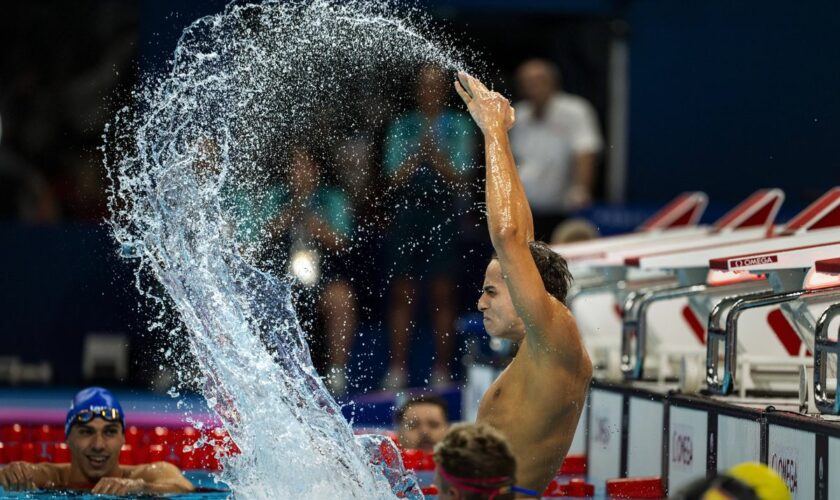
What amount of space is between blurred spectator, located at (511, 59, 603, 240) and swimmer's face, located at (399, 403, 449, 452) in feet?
11.7

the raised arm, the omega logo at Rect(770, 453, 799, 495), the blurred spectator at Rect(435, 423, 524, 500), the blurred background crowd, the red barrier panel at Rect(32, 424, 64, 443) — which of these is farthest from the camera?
the blurred background crowd

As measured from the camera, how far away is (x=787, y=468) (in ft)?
16.2

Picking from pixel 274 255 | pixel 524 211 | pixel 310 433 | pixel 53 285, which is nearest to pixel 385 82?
pixel 274 255

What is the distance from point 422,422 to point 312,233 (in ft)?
6.57

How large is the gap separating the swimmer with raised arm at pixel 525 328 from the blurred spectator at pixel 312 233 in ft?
13.4

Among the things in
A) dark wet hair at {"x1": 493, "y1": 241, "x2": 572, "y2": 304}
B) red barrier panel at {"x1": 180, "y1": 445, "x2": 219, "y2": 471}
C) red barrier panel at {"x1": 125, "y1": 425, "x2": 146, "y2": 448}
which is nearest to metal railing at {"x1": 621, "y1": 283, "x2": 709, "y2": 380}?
dark wet hair at {"x1": 493, "y1": 241, "x2": 572, "y2": 304}

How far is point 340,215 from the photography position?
9516 millimetres

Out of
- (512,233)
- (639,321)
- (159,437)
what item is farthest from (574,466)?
(512,233)

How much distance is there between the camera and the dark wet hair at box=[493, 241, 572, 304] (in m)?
4.46

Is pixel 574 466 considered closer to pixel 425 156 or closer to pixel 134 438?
pixel 134 438

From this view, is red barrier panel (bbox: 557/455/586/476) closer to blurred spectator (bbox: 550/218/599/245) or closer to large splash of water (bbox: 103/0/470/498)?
large splash of water (bbox: 103/0/470/498)

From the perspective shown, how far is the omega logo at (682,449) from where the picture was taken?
5769 millimetres

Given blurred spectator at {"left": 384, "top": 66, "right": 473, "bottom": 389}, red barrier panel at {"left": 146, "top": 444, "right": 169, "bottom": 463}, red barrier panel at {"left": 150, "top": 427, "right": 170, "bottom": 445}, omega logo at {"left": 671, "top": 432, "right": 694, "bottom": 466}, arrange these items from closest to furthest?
omega logo at {"left": 671, "top": 432, "right": 694, "bottom": 466}
red barrier panel at {"left": 146, "top": 444, "right": 169, "bottom": 463}
red barrier panel at {"left": 150, "top": 427, "right": 170, "bottom": 445}
blurred spectator at {"left": 384, "top": 66, "right": 473, "bottom": 389}

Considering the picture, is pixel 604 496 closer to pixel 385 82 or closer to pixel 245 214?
pixel 245 214
